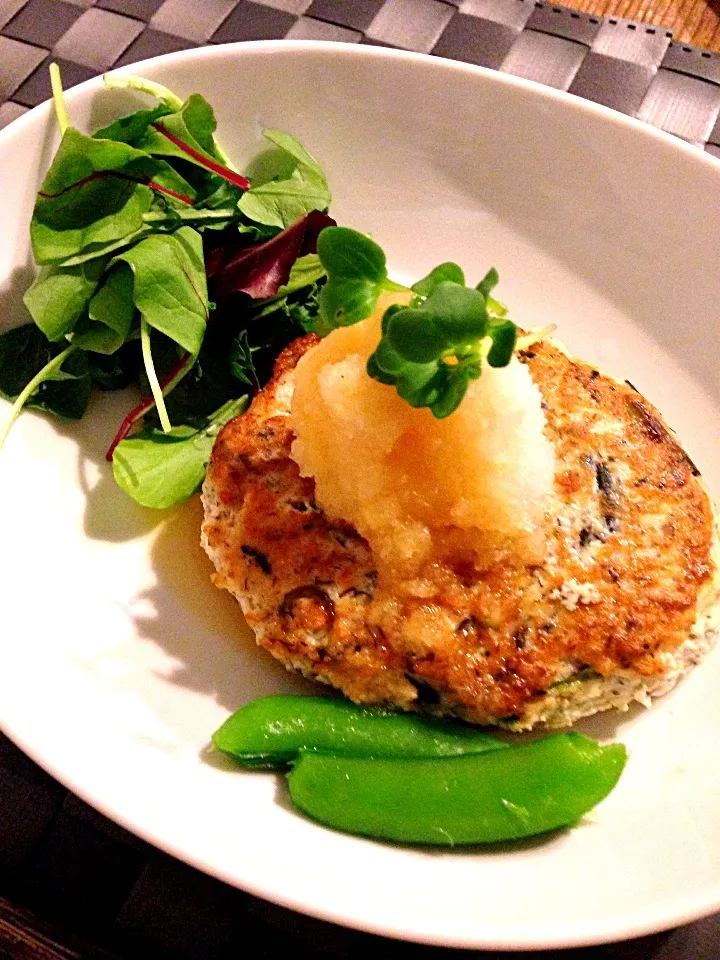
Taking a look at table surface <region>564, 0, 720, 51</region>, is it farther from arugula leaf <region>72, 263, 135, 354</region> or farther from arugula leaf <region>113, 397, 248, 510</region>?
arugula leaf <region>113, 397, 248, 510</region>

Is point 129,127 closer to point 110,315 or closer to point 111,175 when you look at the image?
point 111,175

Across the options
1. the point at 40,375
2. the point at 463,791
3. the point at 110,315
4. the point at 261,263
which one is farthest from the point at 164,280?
the point at 463,791

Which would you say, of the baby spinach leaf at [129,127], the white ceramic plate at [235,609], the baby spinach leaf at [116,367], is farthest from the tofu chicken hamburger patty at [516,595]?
the baby spinach leaf at [129,127]

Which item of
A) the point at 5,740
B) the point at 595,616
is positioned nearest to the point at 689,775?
the point at 595,616

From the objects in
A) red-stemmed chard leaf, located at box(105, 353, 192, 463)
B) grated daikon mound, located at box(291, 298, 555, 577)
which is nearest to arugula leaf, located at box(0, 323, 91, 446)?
red-stemmed chard leaf, located at box(105, 353, 192, 463)

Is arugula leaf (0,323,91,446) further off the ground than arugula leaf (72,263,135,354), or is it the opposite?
arugula leaf (72,263,135,354)

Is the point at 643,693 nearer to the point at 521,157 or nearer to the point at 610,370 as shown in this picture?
the point at 610,370

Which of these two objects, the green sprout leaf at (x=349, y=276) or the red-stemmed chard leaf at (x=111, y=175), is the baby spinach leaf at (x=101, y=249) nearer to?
the red-stemmed chard leaf at (x=111, y=175)
